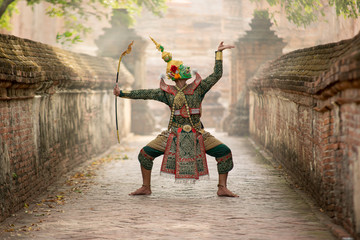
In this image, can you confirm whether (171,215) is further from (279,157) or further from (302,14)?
(302,14)

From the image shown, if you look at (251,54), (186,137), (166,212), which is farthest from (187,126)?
(251,54)

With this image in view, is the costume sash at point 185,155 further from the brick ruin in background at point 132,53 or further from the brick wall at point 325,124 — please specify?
the brick ruin in background at point 132,53

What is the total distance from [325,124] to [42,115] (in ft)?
13.2

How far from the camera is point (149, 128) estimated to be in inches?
835

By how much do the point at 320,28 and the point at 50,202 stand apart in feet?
51.7

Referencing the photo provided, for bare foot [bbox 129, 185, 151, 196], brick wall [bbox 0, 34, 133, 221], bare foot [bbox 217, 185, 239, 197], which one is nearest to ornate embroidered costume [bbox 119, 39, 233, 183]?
bare foot [bbox 217, 185, 239, 197]

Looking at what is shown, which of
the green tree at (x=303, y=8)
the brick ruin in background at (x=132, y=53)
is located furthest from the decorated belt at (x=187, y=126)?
the brick ruin in background at (x=132, y=53)

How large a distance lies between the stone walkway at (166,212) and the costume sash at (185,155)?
316mm

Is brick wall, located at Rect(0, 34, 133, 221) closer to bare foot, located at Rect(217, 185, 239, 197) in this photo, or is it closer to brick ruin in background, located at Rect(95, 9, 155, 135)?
bare foot, located at Rect(217, 185, 239, 197)

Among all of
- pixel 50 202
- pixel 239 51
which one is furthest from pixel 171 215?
pixel 239 51

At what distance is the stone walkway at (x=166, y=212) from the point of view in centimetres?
597

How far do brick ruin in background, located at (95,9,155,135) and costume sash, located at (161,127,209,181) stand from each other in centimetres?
1255

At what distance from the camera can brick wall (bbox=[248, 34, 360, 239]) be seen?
5.44 meters

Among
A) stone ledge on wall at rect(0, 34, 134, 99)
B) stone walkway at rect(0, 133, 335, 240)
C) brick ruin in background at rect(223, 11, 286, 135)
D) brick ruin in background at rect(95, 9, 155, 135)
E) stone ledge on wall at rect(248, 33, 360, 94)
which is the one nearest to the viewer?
stone ledge on wall at rect(248, 33, 360, 94)
